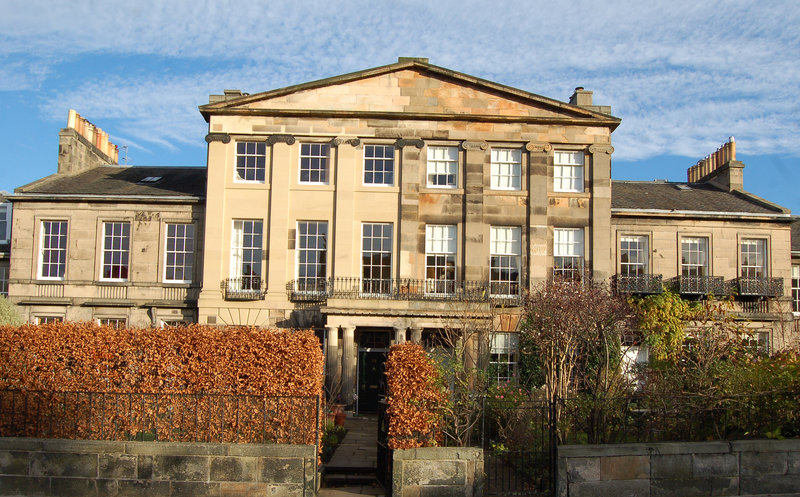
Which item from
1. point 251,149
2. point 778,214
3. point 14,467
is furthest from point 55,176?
point 778,214

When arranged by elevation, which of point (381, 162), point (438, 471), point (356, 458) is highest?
point (381, 162)

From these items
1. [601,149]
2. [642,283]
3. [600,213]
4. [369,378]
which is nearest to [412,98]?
[601,149]

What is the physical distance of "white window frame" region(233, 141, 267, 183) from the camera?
2739 centimetres

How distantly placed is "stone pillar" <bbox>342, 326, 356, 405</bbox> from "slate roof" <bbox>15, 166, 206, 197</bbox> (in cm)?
886

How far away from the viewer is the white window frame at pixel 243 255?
2678 centimetres

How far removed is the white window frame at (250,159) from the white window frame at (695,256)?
1724 centimetres

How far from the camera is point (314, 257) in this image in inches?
1057

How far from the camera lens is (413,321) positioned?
24594 millimetres

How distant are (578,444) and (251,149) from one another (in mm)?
18494

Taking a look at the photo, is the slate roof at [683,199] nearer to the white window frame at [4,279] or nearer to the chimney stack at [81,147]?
the chimney stack at [81,147]

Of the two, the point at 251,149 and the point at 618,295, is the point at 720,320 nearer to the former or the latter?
the point at 618,295

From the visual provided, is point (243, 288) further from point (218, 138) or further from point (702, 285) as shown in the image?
point (702, 285)

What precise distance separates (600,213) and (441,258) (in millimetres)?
6361

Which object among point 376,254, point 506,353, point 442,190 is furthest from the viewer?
point 442,190
